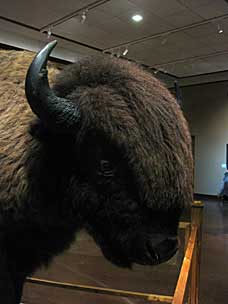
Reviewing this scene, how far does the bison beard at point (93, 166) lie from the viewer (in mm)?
1122

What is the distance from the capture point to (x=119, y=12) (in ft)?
21.8

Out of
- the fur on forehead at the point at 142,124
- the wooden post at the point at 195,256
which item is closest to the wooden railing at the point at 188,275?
the wooden post at the point at 195,256

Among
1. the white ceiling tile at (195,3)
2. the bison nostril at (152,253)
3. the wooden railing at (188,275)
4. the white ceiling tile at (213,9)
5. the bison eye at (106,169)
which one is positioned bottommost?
the wooden railing at (188,275)

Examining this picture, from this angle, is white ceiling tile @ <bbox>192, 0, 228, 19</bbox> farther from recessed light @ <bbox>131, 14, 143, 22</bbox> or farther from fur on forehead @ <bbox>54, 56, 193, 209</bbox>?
fur on forehead @ <bbox>54, 56, 193, 209</bbox>

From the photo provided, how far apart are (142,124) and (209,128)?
11998 mm

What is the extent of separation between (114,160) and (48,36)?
25.1ft

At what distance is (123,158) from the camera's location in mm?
1138

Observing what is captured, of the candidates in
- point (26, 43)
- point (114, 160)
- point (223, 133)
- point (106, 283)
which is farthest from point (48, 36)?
point (114, 160)

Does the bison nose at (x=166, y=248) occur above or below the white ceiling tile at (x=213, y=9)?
below

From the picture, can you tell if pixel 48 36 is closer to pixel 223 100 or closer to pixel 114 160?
pixel 223 100

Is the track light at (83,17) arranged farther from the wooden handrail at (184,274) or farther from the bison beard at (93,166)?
the bison beard at (93,166)

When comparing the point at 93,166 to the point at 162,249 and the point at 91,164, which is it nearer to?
the point at 91,164

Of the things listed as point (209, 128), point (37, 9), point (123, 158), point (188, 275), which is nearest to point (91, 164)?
point (123, 158)

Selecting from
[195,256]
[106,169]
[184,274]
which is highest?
[106,169]
